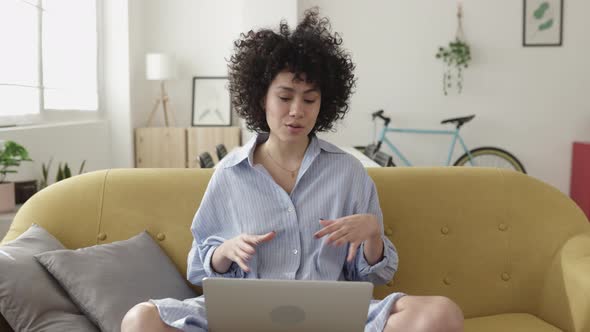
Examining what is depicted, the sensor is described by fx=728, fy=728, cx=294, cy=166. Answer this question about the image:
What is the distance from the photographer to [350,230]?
5.30 feet

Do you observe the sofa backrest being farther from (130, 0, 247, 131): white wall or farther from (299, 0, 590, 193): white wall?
(130, 0, 247, 131): white wall

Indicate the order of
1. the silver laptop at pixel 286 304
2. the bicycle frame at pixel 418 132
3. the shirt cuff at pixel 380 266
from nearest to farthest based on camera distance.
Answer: the silver laptop at pixel 286 304
the shirt cuff at pixel 380 266
the bicycle frame at pixel 418 132

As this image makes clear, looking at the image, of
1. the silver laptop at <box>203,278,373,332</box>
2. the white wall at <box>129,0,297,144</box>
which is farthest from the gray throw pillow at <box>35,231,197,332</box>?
the white wall at <box>129,0,297,144</box>

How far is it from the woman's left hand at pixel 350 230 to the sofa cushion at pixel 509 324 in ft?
1.78

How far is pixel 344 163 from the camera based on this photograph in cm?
189

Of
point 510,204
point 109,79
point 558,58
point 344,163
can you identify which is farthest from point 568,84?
point 344,163

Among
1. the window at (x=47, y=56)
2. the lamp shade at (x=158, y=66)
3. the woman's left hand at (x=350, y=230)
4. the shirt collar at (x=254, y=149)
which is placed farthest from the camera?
the lamp shade at (x=158, y=66)

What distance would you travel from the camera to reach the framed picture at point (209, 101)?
6.86 metres

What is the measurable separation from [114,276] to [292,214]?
49 cm

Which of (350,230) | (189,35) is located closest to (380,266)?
(350,230)

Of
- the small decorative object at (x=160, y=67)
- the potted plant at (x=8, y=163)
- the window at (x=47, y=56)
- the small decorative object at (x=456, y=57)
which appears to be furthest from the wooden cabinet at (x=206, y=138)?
the potted plant at (x=8, y=163)

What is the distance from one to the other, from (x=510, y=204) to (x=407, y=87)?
471cm

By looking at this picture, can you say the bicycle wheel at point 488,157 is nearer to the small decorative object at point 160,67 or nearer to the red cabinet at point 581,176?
the red cabinet at point 581,176

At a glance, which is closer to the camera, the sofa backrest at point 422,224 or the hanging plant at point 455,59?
the sofa backrest at point 422,224
